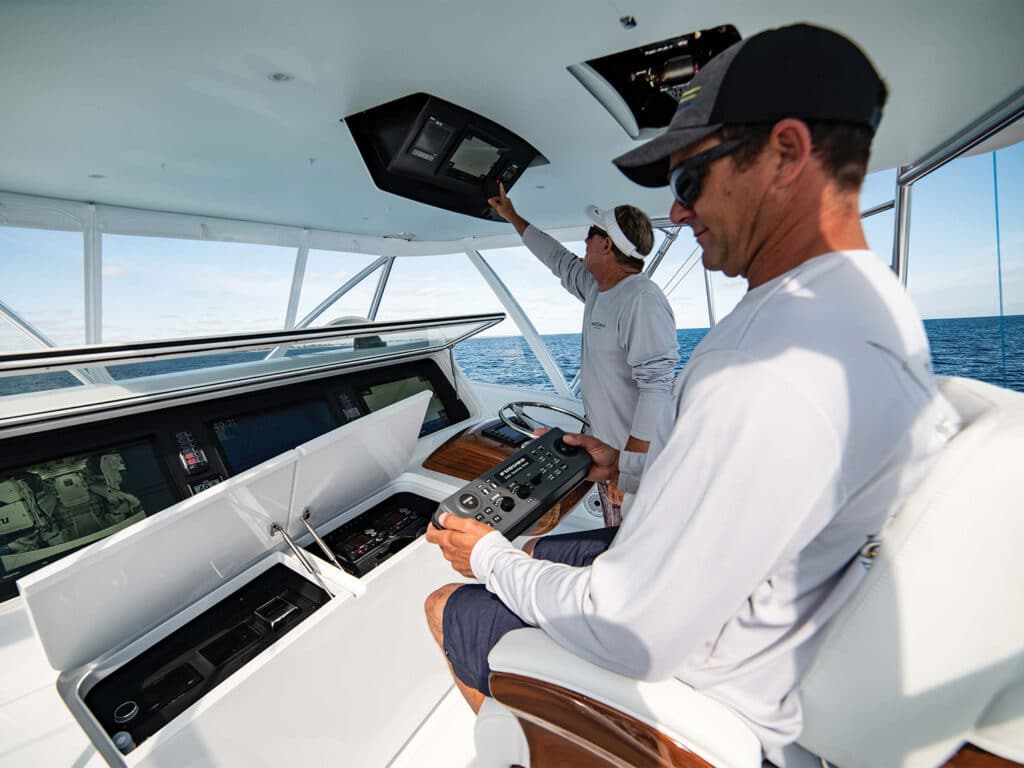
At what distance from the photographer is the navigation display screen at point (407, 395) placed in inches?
75.6

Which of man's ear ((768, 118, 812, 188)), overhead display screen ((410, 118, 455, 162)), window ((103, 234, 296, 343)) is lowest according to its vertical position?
man's ear ((768, 118, 812, 188))

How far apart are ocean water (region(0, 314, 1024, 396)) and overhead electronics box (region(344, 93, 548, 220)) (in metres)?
0.86

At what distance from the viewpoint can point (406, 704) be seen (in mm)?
1360

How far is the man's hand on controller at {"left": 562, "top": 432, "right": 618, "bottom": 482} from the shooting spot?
1.61 metres

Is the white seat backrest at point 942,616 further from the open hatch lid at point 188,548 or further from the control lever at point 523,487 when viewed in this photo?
the open hatch lid at point 188,548

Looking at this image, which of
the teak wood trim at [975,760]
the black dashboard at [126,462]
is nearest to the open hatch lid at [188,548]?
the black dashboard at [126,462]

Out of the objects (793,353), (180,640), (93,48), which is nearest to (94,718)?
(180,640)

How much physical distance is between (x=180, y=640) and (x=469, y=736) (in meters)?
0.96

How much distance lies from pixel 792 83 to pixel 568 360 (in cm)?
3585

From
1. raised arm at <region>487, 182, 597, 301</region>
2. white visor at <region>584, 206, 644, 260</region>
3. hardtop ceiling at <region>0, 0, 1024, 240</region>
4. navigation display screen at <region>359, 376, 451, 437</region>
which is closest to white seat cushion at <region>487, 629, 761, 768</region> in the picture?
navigation display screen at <region>359, 376, 451, 437</region>

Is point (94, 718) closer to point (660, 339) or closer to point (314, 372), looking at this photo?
point (314, 372)

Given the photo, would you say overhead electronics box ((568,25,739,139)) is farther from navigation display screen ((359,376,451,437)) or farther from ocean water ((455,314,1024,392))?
navigation display screen ((359,376,451,437))

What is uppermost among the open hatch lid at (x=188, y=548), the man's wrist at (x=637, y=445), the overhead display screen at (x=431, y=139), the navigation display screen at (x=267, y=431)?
the overhead display screen at (x=431, y=139)

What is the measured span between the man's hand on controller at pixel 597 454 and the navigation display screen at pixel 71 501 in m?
1.30
